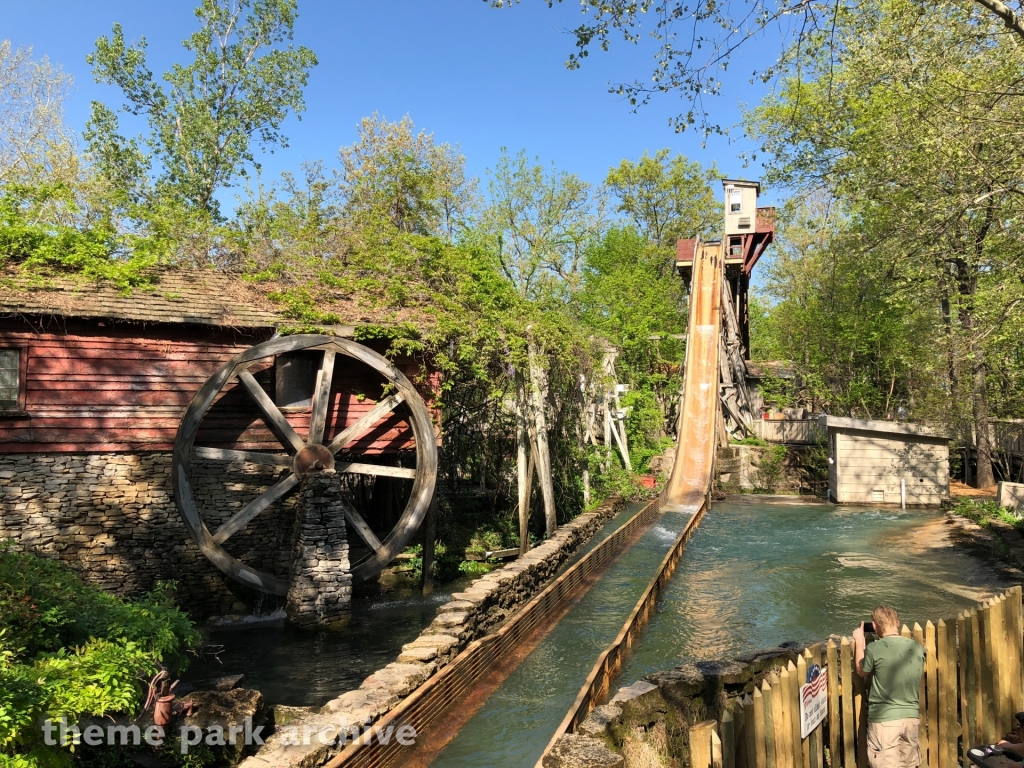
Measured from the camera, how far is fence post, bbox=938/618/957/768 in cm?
424

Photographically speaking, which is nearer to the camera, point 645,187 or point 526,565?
point 526,565

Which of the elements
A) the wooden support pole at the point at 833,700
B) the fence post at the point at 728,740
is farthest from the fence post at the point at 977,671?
the fence post at the point at 728,740

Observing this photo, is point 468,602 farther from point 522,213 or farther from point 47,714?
point 522,213

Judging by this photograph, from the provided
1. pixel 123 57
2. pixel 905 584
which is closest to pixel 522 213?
pixel 123 57

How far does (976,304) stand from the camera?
12.9 meters

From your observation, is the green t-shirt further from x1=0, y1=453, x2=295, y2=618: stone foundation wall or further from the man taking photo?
x1=0, y1=453, x2=295, y2=618: stone foundation wall

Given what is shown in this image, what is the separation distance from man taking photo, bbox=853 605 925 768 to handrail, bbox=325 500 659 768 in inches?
127

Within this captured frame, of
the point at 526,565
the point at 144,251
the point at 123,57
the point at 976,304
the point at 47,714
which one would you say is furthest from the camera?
the point at 123,57

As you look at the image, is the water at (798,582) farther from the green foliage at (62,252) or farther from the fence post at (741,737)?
the green foliage at (62,252)

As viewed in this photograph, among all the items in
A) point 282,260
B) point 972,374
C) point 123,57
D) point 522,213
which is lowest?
point 972,374

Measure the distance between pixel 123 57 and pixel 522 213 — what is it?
16324mm

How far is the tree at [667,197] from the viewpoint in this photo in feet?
120

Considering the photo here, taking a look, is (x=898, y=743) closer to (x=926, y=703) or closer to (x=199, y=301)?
(x=926, y=703)

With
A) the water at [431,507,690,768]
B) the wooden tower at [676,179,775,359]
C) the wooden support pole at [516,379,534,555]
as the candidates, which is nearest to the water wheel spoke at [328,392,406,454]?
the wooden support pole at [516,379,534,555]
